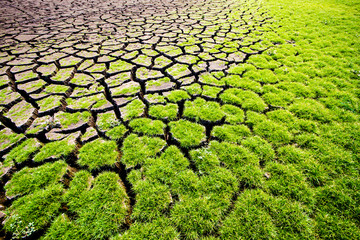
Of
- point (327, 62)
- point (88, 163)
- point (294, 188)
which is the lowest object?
point (88, 163)

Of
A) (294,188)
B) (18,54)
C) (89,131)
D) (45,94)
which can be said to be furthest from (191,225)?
(18,54)

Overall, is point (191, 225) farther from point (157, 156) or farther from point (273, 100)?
point (273, 100)

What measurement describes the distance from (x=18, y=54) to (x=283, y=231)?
745 centimetres

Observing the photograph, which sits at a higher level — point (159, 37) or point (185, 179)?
point (159, 37)

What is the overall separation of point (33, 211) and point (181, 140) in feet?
6.05

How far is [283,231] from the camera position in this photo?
5.13ft

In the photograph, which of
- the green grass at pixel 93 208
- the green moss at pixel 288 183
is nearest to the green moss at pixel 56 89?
the green grass at pixel 93 208

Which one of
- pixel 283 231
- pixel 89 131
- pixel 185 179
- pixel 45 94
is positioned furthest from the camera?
pixel 45 94

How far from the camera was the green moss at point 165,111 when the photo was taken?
2.85 m

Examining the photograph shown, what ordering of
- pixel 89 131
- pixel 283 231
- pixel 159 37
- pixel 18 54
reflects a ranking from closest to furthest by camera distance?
pixel 283 231 < pixel 89 131 < pixel 18 54 < pixel 159 37

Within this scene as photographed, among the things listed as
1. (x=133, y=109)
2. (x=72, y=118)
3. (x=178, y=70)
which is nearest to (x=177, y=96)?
(x=133, y=109)

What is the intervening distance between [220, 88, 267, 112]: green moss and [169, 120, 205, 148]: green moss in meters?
0.92

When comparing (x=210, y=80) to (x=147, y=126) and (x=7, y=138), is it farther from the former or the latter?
(x=7, y=138)

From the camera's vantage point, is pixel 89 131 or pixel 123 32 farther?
pixel 123 32
